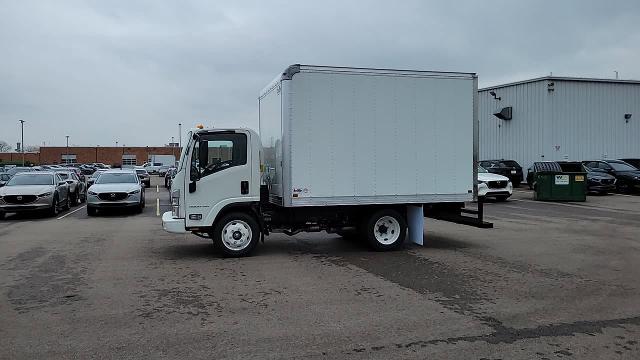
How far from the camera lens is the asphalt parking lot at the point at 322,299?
5.34 meters

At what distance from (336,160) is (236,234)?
224 centimetres

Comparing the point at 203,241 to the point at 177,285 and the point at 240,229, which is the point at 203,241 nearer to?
the point at 240,229

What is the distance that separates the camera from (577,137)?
35750 mm

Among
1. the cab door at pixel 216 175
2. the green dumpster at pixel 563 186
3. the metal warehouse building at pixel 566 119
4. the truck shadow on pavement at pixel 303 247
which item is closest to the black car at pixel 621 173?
the metal warehouse building at pixel 566 119

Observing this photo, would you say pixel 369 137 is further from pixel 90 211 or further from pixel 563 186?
pixel 563 186

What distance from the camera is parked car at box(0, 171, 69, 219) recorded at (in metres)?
18.3

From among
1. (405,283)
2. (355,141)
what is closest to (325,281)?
(405,283)

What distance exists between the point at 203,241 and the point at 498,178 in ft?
49.2

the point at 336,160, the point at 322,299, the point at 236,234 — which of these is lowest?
the point at 322,299

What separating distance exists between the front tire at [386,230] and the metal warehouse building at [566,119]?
88.8ft

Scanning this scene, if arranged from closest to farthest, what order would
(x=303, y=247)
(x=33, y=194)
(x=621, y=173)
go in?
1. (x=303, y=247)
2. (x=33, y=194)
3. (x=621, y=173)

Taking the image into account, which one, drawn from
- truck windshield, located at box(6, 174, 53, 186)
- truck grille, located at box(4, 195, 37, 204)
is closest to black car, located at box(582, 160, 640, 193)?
truck windshield, located at box(6, 174, 53, 186)

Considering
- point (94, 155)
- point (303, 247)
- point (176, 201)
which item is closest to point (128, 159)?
point (94, 155)

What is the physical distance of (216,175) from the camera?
33.3ft
